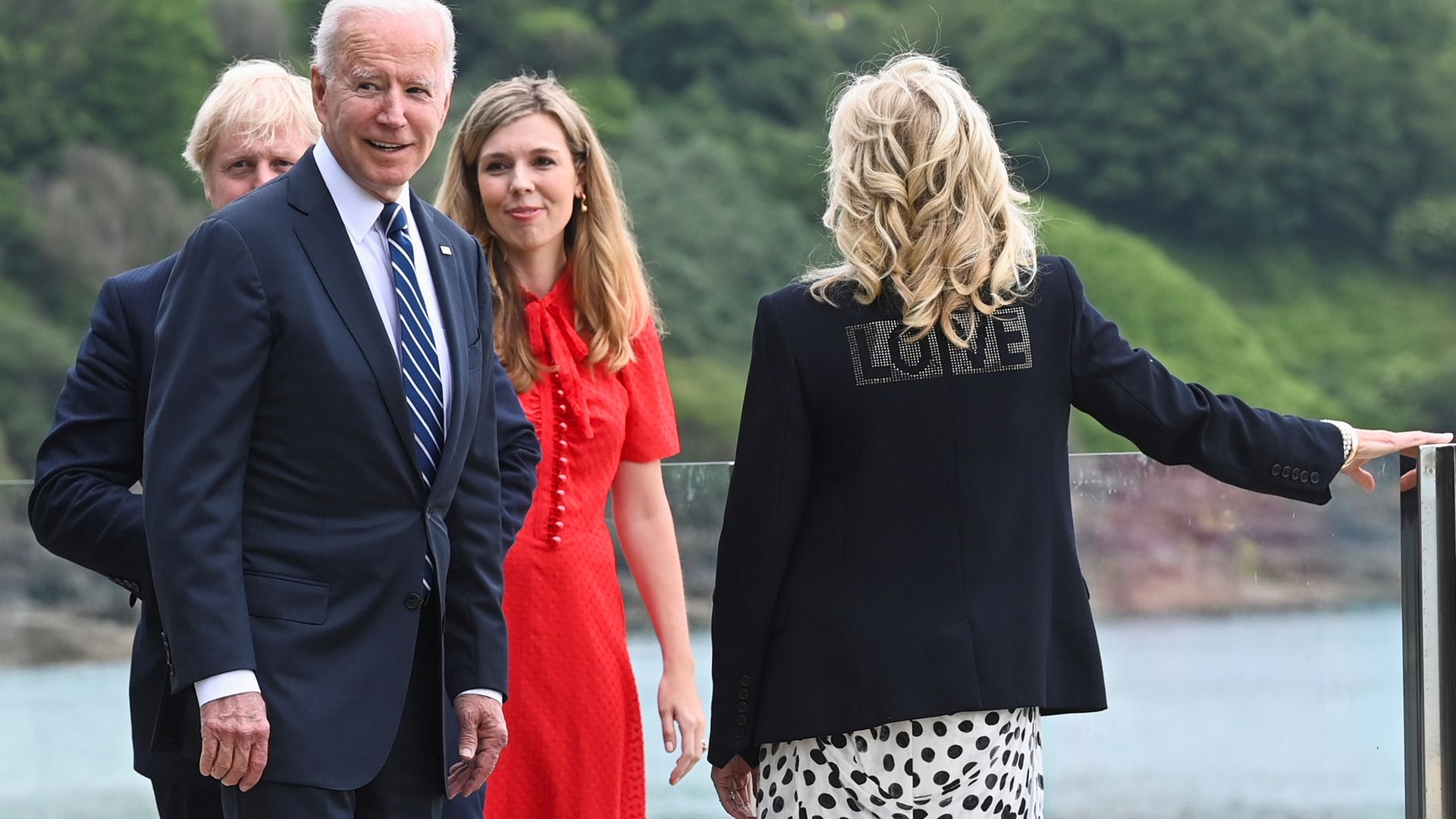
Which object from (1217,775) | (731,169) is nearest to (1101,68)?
(731,169)

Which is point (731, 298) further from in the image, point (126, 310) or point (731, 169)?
point (126, 310)

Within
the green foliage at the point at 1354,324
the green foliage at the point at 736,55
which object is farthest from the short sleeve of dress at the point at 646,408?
the green foliage at the point at 736,55

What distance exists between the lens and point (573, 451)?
10.3 ft

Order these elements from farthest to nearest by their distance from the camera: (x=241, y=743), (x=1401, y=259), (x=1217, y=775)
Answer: (x=1401, y=259) < (x=1217, y=775) < (x=241, y=743)

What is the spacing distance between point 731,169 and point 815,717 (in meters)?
36.1

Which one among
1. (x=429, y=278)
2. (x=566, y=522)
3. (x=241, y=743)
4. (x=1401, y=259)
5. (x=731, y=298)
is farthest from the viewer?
(x=1401, y=259)

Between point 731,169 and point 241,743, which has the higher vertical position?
point 731,169

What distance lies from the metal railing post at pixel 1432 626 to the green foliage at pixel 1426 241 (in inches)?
1592

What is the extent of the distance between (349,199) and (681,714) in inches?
47.7

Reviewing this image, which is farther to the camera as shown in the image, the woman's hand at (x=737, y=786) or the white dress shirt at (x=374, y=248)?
the woman's hand at (x=737, y=786)

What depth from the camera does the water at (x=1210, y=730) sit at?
353cm

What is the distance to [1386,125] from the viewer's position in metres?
43.3

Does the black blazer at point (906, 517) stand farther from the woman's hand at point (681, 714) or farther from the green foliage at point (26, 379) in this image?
the green foliage at point (26, 379)

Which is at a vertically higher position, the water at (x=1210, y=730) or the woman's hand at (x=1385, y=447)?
the woman's hand at (x=1385, y=447)
